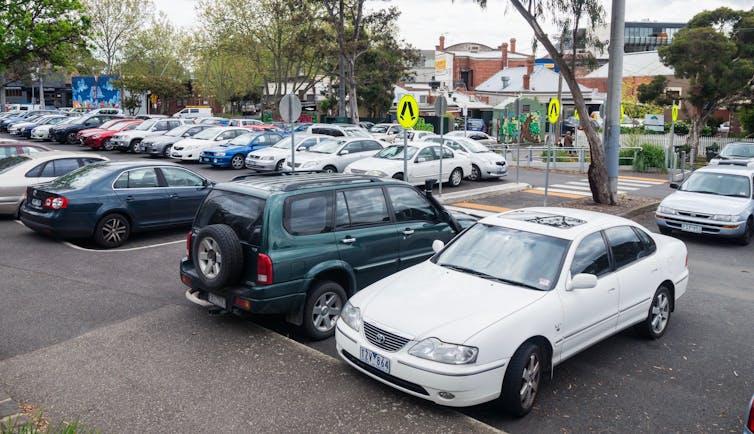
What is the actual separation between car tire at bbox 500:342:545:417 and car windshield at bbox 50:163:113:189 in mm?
8740

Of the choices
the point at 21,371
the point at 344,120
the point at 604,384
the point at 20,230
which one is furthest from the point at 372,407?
the point at 344,120

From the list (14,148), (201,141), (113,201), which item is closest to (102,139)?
(201,141)

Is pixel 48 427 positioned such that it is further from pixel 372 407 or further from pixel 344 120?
pixel 344 120

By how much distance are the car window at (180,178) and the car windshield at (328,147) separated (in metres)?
8.99

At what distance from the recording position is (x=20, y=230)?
489 inches

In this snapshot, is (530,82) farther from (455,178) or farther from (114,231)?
(114,231)

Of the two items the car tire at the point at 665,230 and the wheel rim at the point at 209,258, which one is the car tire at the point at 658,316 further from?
the car tire at the point at 665,230

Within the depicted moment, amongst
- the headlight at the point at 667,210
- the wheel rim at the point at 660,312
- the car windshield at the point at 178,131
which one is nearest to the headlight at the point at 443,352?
the wheel rim at the point at 660,312

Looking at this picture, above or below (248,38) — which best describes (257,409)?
below

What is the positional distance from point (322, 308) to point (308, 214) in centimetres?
105

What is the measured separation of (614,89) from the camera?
54.3ft

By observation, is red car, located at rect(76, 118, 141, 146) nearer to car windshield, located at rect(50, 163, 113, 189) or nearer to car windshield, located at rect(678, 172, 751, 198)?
car windshield, located at rect(50, 163, 113, 189)

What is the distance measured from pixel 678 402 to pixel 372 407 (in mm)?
2738

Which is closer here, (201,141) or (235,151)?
(235,151)
